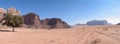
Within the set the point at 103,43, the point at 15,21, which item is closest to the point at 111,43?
the point at 103,43

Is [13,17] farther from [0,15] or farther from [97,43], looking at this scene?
[0,15]

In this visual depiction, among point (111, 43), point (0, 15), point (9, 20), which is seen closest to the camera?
point (111, 43)

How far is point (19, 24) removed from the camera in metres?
57.9

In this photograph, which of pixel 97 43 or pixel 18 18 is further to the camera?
pixel 18 18

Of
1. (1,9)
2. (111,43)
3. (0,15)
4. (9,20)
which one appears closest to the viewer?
(111,43)

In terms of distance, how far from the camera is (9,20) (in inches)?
2212

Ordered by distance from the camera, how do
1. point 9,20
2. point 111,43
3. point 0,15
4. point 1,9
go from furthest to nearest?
1. point 1,9
2. point 0,15
3. point 9,20
4. point 111,43

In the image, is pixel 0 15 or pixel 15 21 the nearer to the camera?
pixel 15 21

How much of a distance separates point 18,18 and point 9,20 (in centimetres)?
295

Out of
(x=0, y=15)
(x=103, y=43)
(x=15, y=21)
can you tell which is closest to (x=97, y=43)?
(x=103, y=43)

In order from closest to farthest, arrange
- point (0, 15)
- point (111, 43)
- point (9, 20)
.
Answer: point (111, 43)
point (9, 20)
point (0, 15)

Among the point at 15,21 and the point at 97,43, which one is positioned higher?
the point at 15,21

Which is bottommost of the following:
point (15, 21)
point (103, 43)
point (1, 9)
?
point (103, 43)

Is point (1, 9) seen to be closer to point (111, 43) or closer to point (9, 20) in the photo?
point (9, 20)
